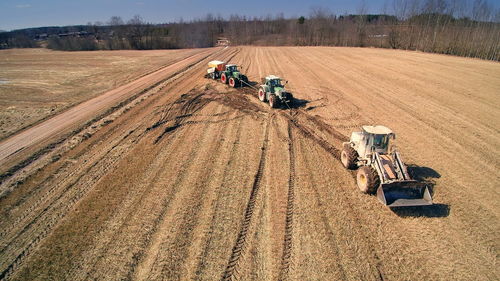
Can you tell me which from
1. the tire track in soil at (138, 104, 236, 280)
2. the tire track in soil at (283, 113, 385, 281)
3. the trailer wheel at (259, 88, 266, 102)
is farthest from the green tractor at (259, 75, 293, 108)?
the tire track in soil at (138, 104, 236, 280)

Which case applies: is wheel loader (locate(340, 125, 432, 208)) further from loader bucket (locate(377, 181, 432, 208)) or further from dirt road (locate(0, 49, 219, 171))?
dirt road (locate(0, 49, 219, 171))

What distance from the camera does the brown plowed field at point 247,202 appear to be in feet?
20.0

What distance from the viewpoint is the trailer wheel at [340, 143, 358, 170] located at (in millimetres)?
9328

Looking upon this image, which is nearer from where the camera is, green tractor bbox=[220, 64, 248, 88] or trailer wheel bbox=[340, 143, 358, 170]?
trailer wheel bbox=[340, 143, 358, 170]

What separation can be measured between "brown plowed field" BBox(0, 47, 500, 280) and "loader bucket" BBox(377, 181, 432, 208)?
0.42m

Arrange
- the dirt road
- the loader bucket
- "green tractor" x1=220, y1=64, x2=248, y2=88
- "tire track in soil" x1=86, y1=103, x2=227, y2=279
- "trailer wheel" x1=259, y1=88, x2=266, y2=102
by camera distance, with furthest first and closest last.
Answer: "green tractor" x1=220, y1=64, x2=248, y2=88
"trailer wheel" x1=259, y1=88, x2=266, y2=102
the dirt road
the loader bucket
"tire track in soil" x1=86, y1=103, x2=227, y2=279

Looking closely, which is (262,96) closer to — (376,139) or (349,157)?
(349,157)

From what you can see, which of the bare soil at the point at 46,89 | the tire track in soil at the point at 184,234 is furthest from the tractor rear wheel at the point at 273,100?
the bare soil at the point at 46,89

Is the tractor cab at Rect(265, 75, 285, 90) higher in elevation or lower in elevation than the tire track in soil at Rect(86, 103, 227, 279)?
higher

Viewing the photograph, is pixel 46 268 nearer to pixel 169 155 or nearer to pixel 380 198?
pixel 169 155

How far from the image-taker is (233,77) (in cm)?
2055

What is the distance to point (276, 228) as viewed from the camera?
7.05 metres

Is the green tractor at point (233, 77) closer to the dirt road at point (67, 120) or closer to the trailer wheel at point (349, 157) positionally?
the dirt road at point (67, 120)

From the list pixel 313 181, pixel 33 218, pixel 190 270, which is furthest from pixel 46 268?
pixel 313 181
